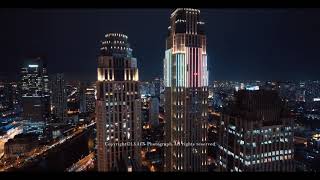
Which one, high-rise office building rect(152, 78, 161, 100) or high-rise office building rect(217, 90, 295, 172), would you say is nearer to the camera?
high-rise office building rect(217, 90, 295, 172)

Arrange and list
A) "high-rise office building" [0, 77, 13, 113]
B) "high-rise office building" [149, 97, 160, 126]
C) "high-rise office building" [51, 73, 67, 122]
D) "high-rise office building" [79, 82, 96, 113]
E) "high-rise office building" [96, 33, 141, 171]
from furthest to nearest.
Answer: "high-rise office building" [149, 97, 160, 126] → "high-rise office building" [96, 33, 141, 171] → "high-rise office building" [51, 73, 67, 122] → "high-rise office building" [79, 82, 96, 113] → "high-rise office building" [0, 77, 13, 113]

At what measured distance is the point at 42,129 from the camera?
331 inches

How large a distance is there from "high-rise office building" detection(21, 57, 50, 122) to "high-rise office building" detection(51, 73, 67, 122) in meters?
0.23

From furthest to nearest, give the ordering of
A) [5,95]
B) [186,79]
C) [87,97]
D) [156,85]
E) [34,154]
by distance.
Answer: [186,79]
[156,85]
[87,97]
[5,95]
[34,154]

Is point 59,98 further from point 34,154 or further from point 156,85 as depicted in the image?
point 156,85

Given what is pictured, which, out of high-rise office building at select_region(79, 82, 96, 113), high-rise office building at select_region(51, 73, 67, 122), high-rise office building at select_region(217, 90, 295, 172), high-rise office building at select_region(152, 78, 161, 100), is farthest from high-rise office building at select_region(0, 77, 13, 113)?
high-rise office building at select_region(217, 90, 295, 172)

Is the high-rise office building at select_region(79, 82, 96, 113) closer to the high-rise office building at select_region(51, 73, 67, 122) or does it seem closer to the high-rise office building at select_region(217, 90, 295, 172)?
the high-rise office building at select_region(51, 73, 67, 122)

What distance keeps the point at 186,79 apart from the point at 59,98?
14.5 feet

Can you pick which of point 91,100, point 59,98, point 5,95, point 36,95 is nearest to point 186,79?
point 91,100

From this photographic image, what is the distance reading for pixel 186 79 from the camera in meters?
10.1

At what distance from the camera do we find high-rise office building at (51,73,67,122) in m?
7.45

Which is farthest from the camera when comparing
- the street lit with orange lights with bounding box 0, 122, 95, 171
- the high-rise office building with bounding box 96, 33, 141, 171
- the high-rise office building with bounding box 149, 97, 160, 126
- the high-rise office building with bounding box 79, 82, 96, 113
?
the high-rise office building with bounding box 149, 97, 160, 126

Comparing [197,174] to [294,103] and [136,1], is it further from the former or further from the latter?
[294,103]

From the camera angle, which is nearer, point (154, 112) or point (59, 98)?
point (59, 98)
